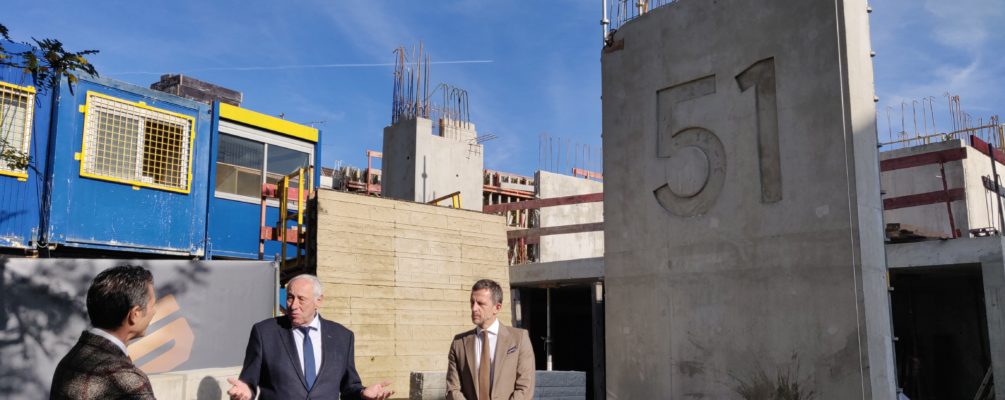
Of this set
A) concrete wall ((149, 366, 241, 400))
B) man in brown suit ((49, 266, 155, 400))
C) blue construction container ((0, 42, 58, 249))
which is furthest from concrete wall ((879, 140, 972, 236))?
man in brown suit ((49, 266, 155, 400))

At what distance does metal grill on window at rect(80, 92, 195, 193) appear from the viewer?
11672 millimetres

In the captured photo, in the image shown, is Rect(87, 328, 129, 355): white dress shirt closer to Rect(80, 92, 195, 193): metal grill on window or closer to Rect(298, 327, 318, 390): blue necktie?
Rect(298, 327, 318, 390): blue necktie

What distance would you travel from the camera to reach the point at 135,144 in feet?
39.8

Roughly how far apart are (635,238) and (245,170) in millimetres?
7435

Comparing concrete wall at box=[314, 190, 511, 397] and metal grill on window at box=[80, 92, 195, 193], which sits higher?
metal grill on window at box=[80, 92, 195, 193]

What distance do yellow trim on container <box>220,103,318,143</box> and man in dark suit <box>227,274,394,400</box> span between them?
9.43 metres

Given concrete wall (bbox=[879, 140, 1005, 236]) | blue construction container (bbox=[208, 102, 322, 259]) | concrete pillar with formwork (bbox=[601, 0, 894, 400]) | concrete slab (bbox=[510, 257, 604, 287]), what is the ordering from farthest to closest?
concrete wall (bbox=[879, 140, 1005, 236]) → blue construction container (bbox=[208, 102, 322, 259]) → concrete slab (bbox=[510, 257, 604, 287]) → concrete pillar with formwork (bbox=[601, 0, 894, 400])

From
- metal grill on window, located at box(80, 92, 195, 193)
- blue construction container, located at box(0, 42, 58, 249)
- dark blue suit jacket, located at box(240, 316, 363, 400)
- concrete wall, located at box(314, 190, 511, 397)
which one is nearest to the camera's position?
dark blue suit jacket, located at box(240, 316, 363, 400)

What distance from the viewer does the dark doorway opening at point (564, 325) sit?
15203 millimetres

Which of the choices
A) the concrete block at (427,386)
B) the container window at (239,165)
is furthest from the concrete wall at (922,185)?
the container window at (239,165)

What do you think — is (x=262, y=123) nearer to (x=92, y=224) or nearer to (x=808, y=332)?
(x=92, y=224)

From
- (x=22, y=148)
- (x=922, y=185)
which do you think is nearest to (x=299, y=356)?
(x=22, y=148)

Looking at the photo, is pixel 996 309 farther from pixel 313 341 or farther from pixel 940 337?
pixel 313 341

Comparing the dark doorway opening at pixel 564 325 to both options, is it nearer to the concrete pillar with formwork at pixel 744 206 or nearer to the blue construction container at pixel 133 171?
the blue construction container at pixel 133 171
